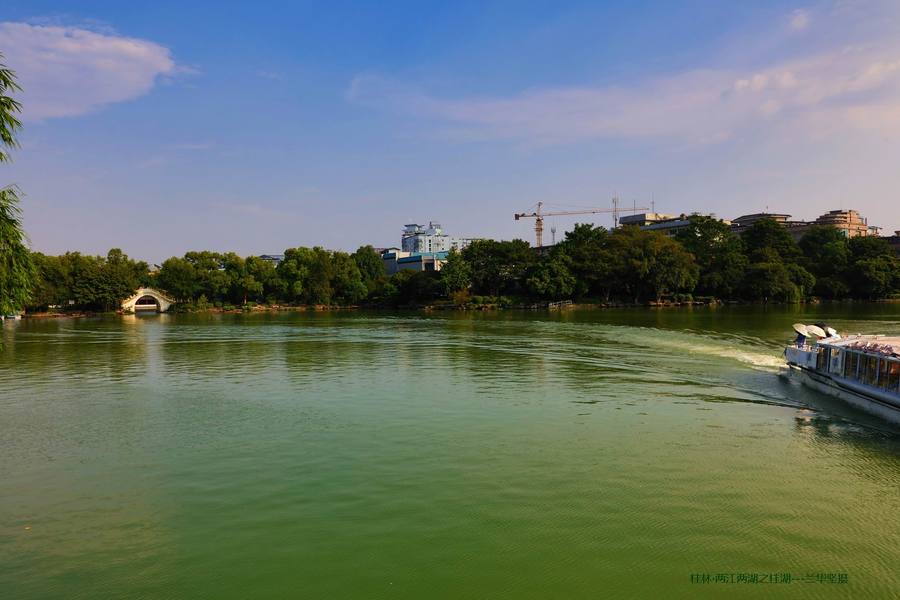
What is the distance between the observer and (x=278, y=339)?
1663 inches

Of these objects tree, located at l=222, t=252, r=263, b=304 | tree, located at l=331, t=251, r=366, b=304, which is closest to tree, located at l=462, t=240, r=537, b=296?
tree, located at l=331, t=251, r=366, b=304

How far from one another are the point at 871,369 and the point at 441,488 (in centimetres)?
1395

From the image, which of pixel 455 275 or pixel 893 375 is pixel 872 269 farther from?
pixel 893 375

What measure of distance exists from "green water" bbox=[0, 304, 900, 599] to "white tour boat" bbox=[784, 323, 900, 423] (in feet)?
2.01

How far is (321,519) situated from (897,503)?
978 centimetres

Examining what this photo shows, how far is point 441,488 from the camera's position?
35.3 feet

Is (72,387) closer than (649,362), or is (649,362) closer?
(72,387)

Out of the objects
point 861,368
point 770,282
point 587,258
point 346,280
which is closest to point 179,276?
point 346,280

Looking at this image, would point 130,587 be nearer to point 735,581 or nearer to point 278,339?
point 735,581

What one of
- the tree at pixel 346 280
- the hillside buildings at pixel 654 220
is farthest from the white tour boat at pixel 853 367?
the hillside buildings at pixel 654 220

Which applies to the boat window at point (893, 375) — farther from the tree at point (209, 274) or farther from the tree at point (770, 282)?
the tree at point (209, 274)

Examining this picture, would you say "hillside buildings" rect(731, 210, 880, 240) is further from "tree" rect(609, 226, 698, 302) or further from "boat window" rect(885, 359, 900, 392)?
"boat window" rect(885, 359, 900, 392)

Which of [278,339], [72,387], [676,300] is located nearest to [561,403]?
[72,387]

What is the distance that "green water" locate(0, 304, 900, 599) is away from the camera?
7.80 meters
